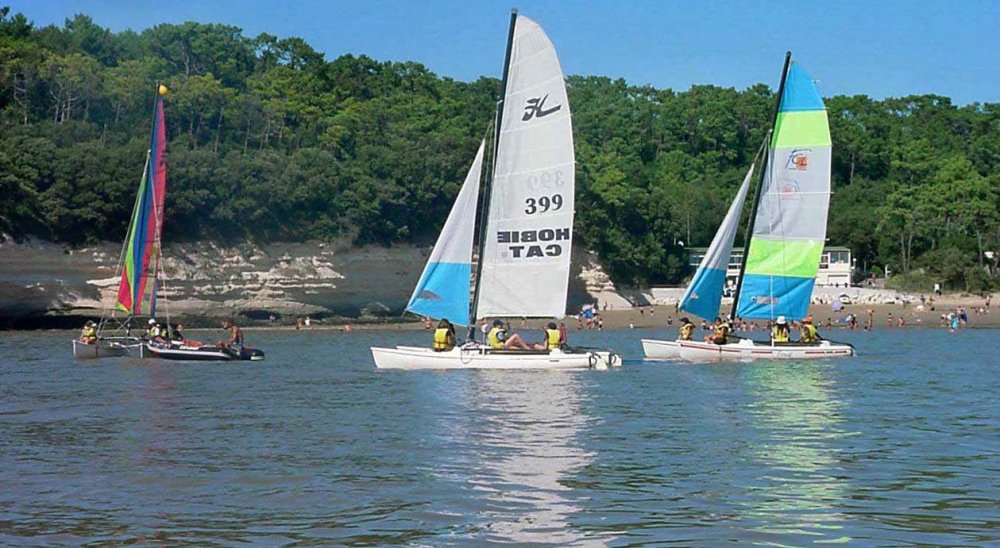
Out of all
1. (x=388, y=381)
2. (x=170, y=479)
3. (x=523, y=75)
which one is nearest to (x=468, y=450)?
(x=170, y=479)

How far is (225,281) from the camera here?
72.0 metres

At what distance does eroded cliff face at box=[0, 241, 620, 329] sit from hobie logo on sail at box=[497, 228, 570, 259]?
34934 mm

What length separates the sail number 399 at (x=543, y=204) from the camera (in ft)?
108

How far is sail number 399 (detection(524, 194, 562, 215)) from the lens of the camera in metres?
32.8

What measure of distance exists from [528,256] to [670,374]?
4.56 m

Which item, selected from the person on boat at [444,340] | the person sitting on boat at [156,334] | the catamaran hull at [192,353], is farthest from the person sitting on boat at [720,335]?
the person sitting on boat at [156,334]

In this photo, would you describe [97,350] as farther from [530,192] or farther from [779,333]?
[779,333]

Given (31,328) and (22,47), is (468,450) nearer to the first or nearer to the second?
(31,328)

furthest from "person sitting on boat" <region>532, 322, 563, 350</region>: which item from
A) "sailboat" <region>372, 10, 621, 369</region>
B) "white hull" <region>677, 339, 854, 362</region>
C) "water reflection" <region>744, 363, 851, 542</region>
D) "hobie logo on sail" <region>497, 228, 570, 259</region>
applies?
"white hull" <region>677, 339, 854, 362</region>

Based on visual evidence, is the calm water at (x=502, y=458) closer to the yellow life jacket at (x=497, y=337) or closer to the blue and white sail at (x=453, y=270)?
the yellow life jacket at (x=497, y=337)

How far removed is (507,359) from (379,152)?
54099mm

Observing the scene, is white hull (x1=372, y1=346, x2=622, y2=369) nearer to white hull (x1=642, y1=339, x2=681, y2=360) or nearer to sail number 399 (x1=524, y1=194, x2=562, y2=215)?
sail number 399 (x1=524, y1=194, x2=562, y2=215)

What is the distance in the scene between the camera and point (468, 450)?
19.1 metres

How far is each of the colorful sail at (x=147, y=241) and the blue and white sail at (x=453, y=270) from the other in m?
12.1
